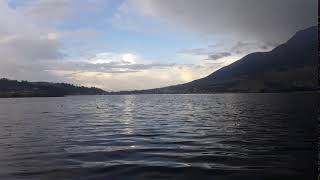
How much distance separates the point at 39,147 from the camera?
126ft

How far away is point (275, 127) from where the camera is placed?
2137 inches

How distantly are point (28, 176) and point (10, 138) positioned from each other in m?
23.8

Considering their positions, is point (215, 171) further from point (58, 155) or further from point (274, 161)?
point (58, 155)

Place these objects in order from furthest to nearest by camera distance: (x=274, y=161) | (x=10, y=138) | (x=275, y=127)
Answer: (x=275, y=127) → (x=10, y=138) → (x=274, y=161)

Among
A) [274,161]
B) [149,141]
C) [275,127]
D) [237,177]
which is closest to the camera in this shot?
[237,177]

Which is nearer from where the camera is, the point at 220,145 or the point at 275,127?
the point at 220,145

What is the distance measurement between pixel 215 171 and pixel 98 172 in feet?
26.0

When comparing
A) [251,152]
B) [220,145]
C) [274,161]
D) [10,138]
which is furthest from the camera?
[10,138]

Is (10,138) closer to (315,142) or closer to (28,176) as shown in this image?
(28,176)

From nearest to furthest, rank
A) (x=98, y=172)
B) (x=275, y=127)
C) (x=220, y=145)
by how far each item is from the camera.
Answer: (x=98, y=172) → (x=220, y=145) → (x=275, y=127)

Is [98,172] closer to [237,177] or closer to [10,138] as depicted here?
[237,177]

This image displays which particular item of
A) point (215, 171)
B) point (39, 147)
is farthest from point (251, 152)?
point (39, 147)

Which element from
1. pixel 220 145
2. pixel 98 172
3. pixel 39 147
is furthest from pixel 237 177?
pixel 39 147

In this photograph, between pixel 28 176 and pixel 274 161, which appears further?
pixel 274 161
